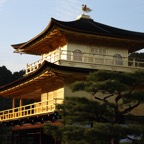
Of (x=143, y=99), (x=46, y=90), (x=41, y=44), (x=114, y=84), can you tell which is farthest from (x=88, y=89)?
(x=41, y=44)

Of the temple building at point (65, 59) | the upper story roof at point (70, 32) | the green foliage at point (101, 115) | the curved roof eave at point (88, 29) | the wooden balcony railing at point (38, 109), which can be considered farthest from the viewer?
the upper story roof at point (70, 32)

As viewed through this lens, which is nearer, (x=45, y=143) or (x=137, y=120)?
(x=137, y=120)

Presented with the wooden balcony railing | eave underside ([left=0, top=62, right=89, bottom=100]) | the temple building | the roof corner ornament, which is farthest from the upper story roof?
the wooden balcony railing

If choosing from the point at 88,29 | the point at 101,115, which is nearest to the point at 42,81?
the point at 88,29

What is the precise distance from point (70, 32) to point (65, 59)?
74.8 inches

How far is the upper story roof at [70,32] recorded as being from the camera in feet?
79.3

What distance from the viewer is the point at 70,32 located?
24.3 meters

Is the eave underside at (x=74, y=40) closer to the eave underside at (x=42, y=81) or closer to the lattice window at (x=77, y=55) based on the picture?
the lattice window at (x=77, y=55)

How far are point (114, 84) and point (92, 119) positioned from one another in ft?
7.09

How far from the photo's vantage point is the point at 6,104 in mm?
62125

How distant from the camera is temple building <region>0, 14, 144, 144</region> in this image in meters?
23.0

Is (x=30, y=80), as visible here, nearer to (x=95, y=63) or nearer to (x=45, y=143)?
(x=95, y=63)

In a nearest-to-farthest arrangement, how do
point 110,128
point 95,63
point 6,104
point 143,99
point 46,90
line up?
point 110,128
point 143,99
point 95,63
point 46,90
point 6,104

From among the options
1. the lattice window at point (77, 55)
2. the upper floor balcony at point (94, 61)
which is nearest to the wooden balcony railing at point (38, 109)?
the upper floor balcony at point (94, 61)
